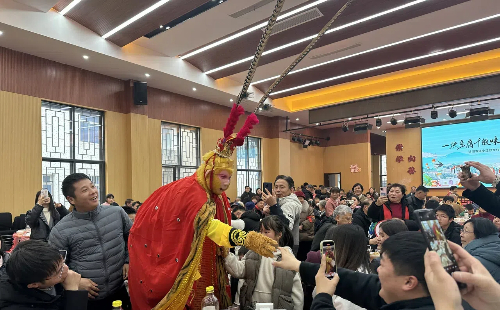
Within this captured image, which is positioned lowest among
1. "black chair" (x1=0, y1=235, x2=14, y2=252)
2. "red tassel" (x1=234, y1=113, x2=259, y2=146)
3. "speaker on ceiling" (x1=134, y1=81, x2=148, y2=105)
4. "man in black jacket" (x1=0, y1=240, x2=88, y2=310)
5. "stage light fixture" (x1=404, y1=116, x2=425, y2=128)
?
"black chair" (x1=0, y1=235, x2=14, y2=252)

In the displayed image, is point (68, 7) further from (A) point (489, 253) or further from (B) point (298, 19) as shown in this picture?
(A) point (489, 253)

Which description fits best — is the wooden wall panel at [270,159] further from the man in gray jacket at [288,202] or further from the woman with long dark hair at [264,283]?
the woman with long dark hair at [264,283]

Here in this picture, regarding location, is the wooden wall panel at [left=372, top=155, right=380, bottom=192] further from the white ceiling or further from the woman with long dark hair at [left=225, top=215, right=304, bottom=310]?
the woman with long dark hair at [left=225, top=215, right=304, bottom=310]

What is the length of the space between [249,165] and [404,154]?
259 inches

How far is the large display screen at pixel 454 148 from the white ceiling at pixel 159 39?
6.03 metres

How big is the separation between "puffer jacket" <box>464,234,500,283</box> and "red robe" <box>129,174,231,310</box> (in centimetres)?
146

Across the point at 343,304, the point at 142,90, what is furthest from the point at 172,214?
the point at 142,90

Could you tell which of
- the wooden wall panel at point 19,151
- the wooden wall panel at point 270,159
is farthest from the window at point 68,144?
the wooden wall panel at point 270,159

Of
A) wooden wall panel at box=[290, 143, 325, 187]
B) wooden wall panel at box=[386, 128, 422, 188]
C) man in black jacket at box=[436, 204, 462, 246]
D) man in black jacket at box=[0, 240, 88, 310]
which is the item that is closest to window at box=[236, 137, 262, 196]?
wooden wall panel at box=[290, 143, 325, 187]

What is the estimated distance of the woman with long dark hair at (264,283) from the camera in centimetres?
207

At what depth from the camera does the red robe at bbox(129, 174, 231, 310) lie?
2033 mm

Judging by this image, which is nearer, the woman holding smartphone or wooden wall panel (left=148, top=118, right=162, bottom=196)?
the woman holding smartphone

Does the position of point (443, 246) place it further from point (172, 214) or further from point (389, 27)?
point (389, 27)

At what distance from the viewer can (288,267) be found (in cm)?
153
